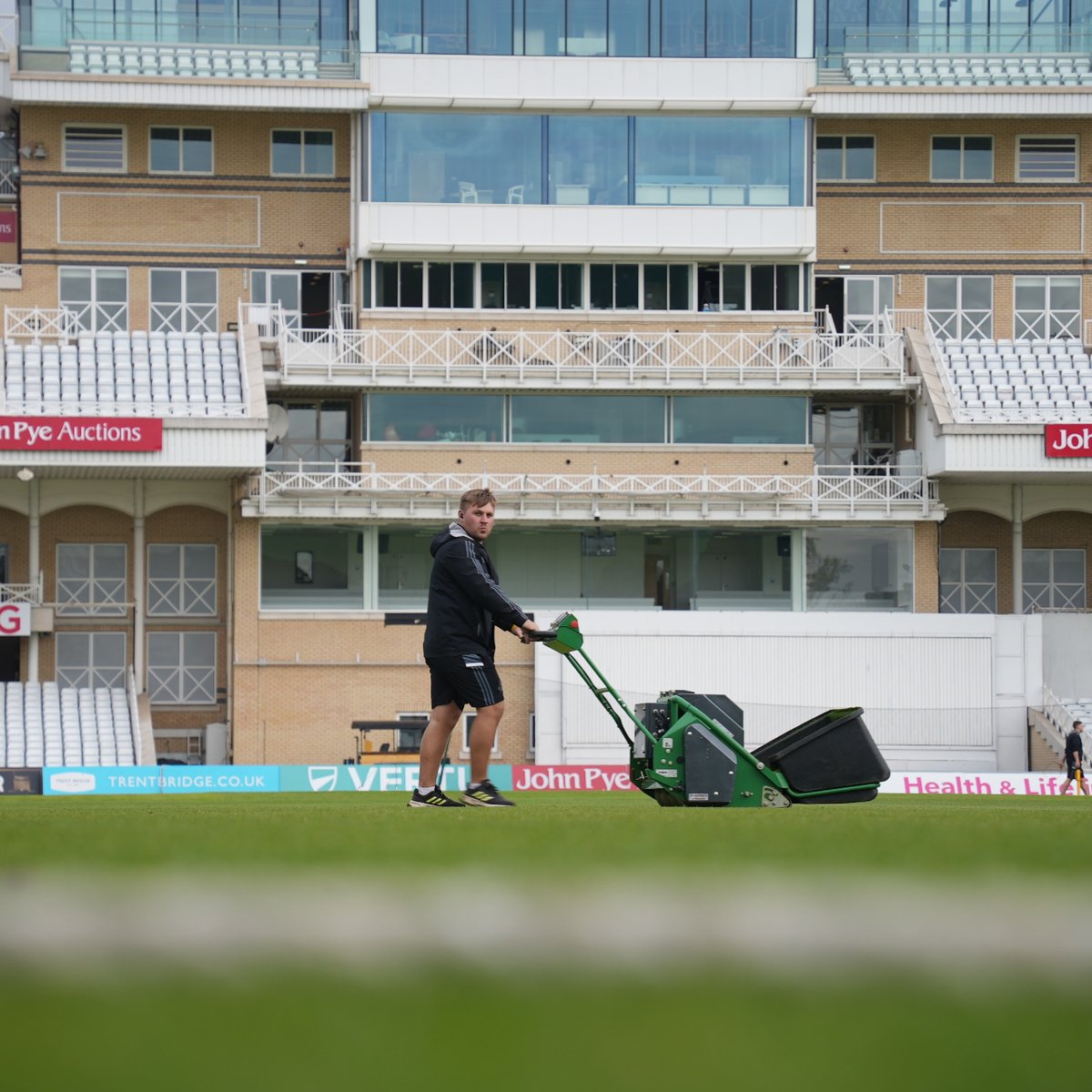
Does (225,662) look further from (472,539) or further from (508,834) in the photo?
(508,834)

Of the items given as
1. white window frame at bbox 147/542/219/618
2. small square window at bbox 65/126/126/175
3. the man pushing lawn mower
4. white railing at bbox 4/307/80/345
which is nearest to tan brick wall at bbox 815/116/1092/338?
white window frame at bbox 147/542/219/618

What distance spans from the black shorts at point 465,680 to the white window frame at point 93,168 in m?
40.4

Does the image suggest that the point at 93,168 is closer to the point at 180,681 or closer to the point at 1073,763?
the point at 180,681

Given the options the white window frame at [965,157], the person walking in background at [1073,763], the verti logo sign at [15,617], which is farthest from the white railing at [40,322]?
the person walking in background at [1073,763]

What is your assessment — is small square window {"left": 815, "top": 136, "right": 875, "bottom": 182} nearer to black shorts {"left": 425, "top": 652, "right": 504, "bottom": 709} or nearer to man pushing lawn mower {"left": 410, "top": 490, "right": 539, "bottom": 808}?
man pushing lawn mower {"left": 410, "top": 490, "right": 539, "bottom": 808}

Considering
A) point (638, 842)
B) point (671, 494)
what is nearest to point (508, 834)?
point (638, 842)

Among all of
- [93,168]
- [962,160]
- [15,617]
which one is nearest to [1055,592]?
[962,160]

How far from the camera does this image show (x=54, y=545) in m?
47.9

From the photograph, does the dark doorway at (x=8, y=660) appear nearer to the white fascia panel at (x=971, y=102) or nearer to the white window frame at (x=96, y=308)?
the white window frame at (x=96, y=308)

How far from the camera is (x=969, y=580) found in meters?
50.7

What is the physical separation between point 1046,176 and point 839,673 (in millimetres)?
16754

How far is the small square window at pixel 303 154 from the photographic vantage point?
49750 mm

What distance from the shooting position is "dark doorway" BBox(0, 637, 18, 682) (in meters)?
47.2

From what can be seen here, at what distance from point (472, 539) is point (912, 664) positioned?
33.8 meters
